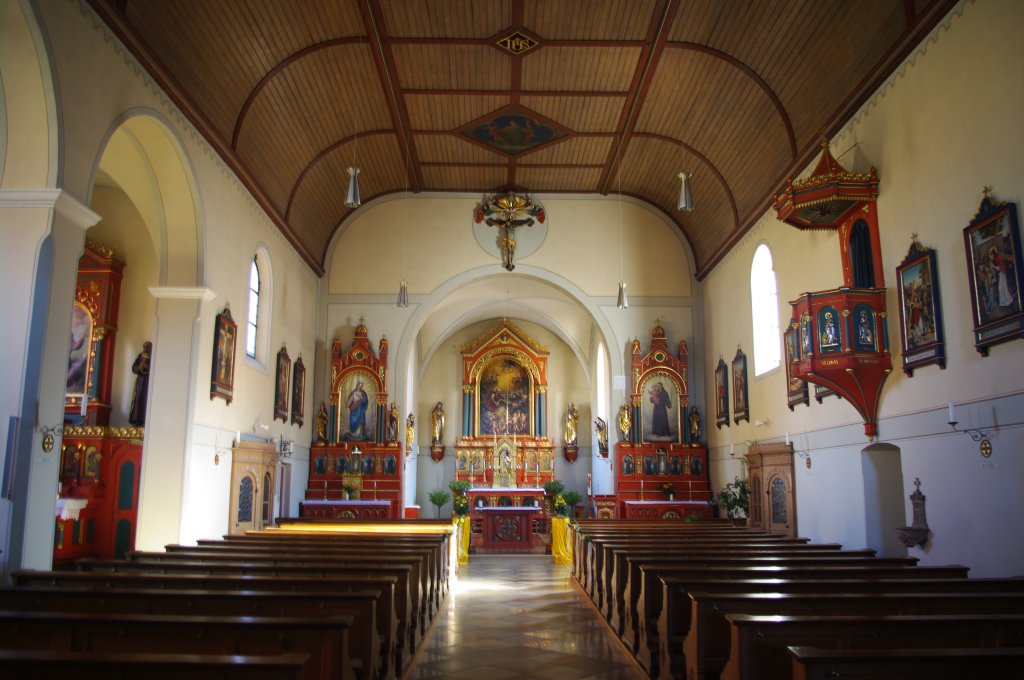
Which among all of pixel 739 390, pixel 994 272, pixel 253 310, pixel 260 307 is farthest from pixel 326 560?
pixel 739 390

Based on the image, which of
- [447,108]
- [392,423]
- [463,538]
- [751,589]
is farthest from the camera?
[392,423]

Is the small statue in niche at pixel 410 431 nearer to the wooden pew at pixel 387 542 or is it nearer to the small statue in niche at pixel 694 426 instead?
the small statue in niche at pixel 694 426

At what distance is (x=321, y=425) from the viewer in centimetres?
1852

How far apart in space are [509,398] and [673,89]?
14.8 m

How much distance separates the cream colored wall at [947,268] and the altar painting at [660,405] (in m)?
6.80

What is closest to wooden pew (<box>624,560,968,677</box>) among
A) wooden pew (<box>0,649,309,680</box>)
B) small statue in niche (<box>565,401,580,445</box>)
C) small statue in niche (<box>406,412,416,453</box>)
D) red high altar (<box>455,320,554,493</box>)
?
wooden pew (<box>0,649,309,680</box>)

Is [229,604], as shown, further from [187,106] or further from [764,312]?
[764,312]

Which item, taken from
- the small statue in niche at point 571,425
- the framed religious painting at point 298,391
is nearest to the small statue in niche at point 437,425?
the small statue in niche at point 571,425

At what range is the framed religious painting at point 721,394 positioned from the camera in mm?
17078

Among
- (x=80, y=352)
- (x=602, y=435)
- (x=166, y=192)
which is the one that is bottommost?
(x=602, y=435)

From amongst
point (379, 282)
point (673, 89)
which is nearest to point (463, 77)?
point (673, 89)

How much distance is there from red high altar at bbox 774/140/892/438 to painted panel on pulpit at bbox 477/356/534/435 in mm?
16597

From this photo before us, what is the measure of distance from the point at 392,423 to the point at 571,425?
9.30 metres

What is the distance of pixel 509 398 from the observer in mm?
27141
